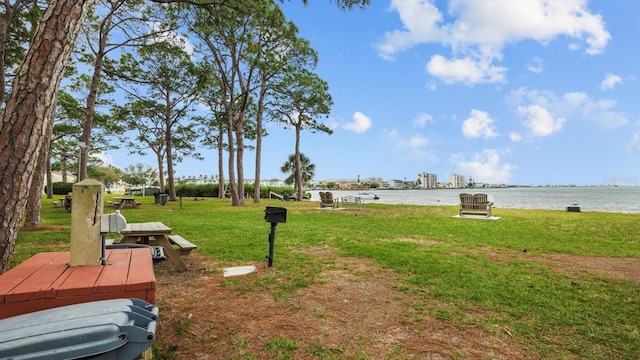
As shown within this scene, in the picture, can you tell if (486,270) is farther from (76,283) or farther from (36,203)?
(36,203)

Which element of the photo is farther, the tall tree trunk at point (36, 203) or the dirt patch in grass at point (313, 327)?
the tall tree trunk at point (36, 203)

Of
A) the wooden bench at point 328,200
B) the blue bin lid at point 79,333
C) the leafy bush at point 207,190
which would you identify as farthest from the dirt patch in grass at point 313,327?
the leafy bush at point 207,190

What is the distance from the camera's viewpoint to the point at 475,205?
1297 centimetres

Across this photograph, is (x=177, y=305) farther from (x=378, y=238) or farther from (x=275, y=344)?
(x=378, y=238)

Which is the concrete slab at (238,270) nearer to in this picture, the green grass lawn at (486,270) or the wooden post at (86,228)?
the green grass lawn at (486,270)

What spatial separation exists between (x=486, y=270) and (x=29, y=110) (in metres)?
5.69

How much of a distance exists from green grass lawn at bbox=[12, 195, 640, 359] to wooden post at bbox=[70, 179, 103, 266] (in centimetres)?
203

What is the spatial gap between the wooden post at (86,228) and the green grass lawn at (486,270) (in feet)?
6.67

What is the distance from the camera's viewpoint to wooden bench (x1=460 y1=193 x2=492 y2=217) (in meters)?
12.6

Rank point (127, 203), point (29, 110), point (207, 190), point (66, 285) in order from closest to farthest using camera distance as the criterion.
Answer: point (66, 285), point (29, 110), point (127, 203), point (207, 190)

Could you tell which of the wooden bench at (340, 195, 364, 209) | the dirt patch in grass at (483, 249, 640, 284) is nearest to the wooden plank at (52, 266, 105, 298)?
the dirt patch in grass at (483, 249, 640, 284)

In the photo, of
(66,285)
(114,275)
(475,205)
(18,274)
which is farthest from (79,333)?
(475,205)

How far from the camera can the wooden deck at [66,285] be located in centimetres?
173

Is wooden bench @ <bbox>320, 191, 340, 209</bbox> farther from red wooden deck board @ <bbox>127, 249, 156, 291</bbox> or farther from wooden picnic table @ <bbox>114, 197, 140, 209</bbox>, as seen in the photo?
red wooden deck board @ <bbox>127, 249, 156, 291</bbox>
